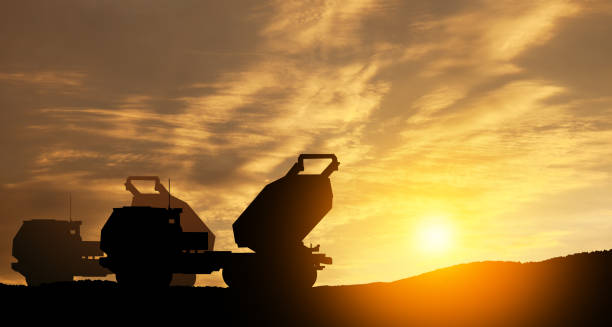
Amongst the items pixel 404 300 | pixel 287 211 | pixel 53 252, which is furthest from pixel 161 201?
pixel 404 300

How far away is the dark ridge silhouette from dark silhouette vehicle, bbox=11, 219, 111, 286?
11852mm

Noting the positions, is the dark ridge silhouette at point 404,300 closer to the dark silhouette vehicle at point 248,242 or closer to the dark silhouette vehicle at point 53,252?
the dark silhouette vehicle at point 248,242

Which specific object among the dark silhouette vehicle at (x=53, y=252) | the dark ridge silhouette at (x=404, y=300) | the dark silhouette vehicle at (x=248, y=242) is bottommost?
the dark ridge silhouette at (x=404, y=300)

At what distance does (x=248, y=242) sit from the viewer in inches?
907

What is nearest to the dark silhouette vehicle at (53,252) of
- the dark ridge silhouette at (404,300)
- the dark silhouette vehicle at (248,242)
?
the dark ridge silhouette at (404,300)

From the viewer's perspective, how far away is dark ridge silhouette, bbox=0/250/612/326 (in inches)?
746

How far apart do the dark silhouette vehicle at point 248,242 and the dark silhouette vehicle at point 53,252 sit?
13213mm

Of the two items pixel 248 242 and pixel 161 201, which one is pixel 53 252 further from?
pixel 248 242

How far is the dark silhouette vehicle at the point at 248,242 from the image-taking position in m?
22.4

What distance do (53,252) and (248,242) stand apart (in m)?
15.8

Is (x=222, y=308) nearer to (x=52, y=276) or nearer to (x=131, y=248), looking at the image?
(x=131, y=248)

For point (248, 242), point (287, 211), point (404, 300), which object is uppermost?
point (287, 211)

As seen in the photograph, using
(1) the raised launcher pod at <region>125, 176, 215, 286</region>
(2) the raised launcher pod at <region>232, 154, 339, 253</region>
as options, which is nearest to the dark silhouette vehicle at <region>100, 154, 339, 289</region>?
(2) the raised launcher pod at <region>232, 154, 339, 253</region>

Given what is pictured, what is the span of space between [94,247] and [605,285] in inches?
896
